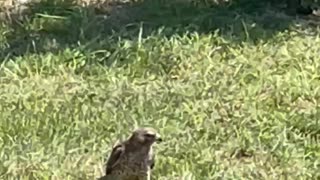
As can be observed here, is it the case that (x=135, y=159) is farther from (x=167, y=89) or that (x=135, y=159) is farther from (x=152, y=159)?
(x=167, y=89)

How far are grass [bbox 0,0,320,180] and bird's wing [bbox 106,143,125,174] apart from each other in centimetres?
30

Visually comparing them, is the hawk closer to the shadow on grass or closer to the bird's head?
the bird's head

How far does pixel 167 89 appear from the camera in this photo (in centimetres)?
690

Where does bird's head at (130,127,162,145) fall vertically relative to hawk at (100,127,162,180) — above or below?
above

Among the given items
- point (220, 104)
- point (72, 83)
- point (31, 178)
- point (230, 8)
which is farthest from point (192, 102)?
point (230, 8)

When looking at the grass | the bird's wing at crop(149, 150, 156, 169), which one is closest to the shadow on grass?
the grass

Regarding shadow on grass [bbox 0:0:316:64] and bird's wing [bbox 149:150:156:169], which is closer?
bird's wing [bbox 149:150:156:169]

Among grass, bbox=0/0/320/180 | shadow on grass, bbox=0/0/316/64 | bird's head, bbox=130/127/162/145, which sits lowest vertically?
grass, bbox=0/0/320/180

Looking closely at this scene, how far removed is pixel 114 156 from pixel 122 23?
2754mm

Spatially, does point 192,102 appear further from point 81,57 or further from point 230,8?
point 230,8

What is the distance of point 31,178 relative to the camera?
5746 millimetres

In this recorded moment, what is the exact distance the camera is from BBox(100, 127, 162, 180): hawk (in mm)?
5383

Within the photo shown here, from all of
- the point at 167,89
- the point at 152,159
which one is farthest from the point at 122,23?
the point at 152,159

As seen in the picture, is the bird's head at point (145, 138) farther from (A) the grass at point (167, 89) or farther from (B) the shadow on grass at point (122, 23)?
(B) the shadow on grass at point (122, 23)
